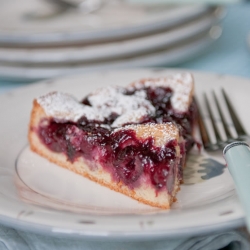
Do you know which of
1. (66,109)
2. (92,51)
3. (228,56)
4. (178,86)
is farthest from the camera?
(228,56)

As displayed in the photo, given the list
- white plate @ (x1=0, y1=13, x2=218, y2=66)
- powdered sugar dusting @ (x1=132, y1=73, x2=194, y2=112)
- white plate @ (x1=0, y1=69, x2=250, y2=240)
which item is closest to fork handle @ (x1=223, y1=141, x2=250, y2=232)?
white plate @ (x1=0, y1=69, x2=250, y2=240)

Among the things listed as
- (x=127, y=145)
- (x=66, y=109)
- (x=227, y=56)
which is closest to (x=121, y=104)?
(x=66, y=109)

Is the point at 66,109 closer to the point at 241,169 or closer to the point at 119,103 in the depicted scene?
the point at 119,103

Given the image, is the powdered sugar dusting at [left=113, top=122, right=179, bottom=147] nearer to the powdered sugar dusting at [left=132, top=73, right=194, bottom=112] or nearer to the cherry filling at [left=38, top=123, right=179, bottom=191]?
the cherry filling at [left=38, top=123, right=179, bottom=191]

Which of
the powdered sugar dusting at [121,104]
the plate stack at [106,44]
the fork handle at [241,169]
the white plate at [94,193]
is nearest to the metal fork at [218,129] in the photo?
the white plate at [94,193]

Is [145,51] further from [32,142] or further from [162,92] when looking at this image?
[32,142]

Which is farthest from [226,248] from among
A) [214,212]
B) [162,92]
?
[162,92]
